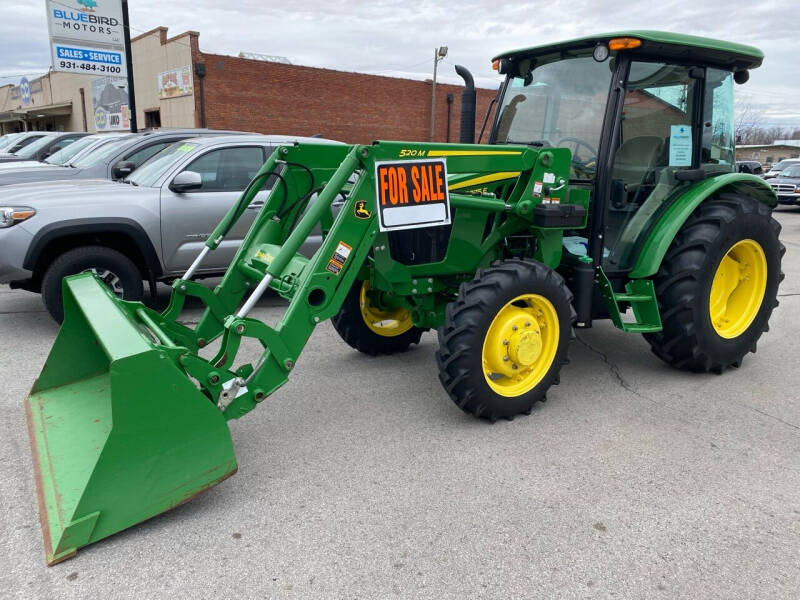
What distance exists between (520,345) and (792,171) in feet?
63.1

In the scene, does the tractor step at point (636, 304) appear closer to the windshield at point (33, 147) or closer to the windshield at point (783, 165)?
the windshield at point (33, 147)

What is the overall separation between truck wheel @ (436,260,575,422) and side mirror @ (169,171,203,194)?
3.30 m

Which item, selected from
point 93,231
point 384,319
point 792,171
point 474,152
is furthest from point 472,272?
point 792,171

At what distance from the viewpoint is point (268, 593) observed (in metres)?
2.54

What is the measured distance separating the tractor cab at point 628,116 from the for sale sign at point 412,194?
1257mm

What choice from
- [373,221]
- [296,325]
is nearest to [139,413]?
[296,325]

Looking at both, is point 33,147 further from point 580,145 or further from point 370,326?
point 580,145

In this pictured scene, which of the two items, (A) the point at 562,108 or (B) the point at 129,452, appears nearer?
(B) the point at 129,452

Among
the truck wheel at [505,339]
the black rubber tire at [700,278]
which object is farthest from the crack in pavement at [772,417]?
the truck wheel at [505,339]

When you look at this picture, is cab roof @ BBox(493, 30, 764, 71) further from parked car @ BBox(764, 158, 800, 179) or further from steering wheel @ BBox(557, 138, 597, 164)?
parked car @ BBox(764, 158, 800, 179)

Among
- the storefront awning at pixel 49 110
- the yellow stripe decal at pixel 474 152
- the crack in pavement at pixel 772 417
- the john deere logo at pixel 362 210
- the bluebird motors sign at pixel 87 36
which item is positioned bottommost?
the crack in pavement at pixel 772 417

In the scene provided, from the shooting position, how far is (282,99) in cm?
2648

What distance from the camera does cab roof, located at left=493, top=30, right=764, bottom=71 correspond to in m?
4.27

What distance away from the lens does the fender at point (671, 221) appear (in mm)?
4520
